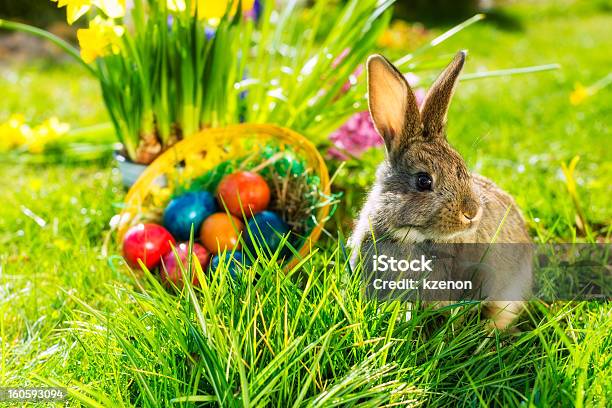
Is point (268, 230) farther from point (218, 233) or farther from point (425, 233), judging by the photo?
point (425, 233)

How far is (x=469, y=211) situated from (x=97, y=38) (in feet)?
4.71

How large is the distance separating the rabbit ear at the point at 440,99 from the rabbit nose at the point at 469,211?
24 centimetres

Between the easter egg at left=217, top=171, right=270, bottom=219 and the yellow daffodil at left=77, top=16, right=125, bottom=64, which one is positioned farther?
the easter egg at left=217, top=171, right=270, bottom=219

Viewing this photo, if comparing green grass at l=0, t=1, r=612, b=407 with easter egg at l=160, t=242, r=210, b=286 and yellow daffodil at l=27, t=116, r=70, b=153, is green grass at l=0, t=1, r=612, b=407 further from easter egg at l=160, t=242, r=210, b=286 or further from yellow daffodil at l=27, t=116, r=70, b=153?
yellow daffodil at l=27, t=116, r=70, b=153

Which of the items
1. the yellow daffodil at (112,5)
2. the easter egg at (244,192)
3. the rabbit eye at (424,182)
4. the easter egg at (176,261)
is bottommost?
the easter egg at (176,261)

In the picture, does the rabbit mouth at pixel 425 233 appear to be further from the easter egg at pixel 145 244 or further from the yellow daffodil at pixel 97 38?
the yellow daffodil at pixel 97 38

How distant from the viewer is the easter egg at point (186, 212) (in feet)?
7.71

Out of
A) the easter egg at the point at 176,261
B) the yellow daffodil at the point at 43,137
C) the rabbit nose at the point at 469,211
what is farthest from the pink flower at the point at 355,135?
the yellow daffodil at the point at 43,137

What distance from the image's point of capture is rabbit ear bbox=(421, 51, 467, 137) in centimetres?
179

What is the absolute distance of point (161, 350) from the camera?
154 cm

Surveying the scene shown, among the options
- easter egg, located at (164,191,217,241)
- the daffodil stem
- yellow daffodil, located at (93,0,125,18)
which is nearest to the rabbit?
easter egg, located at (164,191,217,241)

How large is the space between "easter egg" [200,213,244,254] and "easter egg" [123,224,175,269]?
14 cm

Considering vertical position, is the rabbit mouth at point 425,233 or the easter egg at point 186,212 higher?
the rabbit mouth at point 425,233

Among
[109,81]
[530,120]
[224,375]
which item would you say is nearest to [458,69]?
[224,375]
